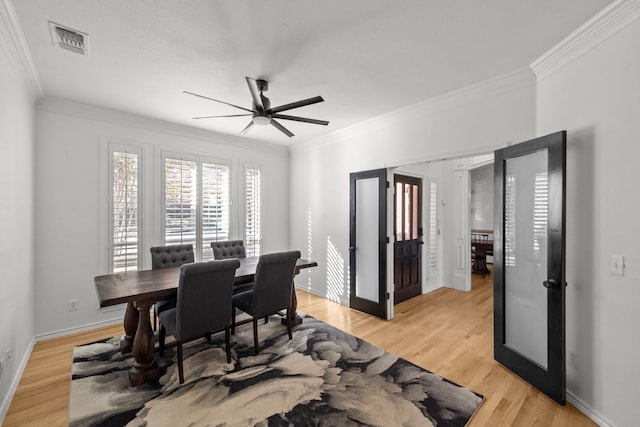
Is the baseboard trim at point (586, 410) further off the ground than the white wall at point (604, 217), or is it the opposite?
the white wall at point (604, 217)

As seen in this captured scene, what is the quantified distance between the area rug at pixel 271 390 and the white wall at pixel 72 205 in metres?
0.73

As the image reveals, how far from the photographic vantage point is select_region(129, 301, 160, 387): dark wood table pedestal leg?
2.35 meters

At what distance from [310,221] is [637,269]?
4.09m

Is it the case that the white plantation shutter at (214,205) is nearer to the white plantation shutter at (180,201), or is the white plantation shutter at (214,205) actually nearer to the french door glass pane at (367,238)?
the white plantation shutter at (180,201)

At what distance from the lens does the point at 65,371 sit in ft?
8.43

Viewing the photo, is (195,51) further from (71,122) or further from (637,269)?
(637,269)

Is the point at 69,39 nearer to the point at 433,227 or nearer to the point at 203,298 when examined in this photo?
the point at 203,298

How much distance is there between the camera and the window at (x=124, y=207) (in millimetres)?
3682

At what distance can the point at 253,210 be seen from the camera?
511cm

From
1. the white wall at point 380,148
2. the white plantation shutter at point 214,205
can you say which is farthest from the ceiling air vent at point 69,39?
the white wall at point 380,148

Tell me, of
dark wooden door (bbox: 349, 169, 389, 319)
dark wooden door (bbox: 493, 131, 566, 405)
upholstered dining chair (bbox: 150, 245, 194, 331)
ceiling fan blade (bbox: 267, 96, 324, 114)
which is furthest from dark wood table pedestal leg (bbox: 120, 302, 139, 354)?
dark wooden door (bbox: 493, 131, 566, 405)

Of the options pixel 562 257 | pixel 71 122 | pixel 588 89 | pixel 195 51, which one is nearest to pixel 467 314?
pixel 562 257

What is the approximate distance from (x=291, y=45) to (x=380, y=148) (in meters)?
2.08

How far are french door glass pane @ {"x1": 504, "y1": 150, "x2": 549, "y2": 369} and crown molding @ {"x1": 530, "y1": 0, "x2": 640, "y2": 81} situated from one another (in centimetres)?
74
